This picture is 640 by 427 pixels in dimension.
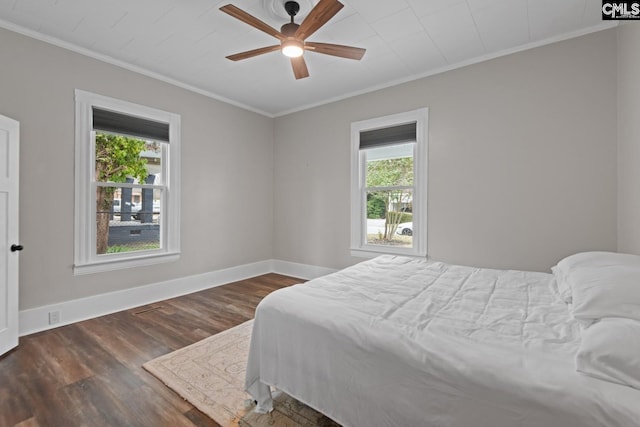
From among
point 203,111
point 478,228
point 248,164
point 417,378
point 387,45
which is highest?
point 387,45

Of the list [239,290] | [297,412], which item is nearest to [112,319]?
[239,290]

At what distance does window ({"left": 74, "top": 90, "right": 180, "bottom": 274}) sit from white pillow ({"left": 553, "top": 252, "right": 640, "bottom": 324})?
13.3ft

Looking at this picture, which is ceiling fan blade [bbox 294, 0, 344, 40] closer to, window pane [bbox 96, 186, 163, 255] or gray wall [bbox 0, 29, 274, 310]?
gray wall [bbox 0, 29, 274, 310]

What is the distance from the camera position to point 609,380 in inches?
36.6

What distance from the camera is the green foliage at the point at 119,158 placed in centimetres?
340

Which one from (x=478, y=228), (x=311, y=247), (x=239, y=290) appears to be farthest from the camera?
(x=311, y=247)

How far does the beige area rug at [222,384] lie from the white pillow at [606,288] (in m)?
1.37

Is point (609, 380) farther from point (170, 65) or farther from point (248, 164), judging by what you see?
point (248, 164)

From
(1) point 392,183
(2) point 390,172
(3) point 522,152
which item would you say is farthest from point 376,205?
(3) point 522,152

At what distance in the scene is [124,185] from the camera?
3502mm

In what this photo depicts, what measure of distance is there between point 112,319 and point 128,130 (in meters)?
2.15

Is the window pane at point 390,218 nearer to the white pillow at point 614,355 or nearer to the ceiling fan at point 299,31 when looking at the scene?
the ceiling fan at point 299,31

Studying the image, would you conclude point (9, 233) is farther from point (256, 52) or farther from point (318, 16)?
point (318, 16)

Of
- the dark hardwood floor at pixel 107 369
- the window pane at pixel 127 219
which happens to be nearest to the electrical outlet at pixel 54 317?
the dark hardwood floor at pixel 107 369
